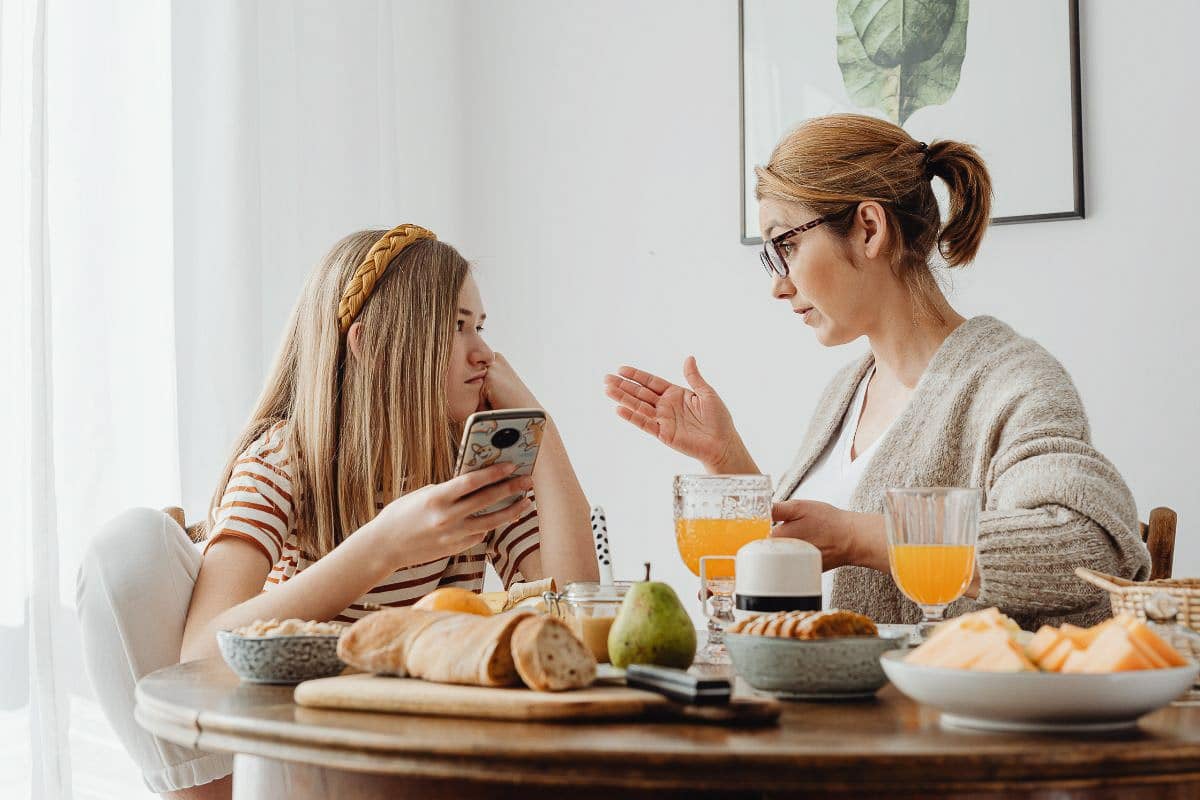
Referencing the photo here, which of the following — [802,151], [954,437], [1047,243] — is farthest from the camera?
[1047,243]

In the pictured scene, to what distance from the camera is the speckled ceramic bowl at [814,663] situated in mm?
919

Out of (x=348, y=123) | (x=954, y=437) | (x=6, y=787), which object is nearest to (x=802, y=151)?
(x=954, y=437)

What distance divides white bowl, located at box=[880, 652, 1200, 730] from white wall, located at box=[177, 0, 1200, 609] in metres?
1.97

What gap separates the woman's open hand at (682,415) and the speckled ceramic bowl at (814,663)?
47.7 inches

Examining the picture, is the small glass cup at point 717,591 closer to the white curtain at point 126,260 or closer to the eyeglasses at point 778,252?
the eyeglasses at point 778,252

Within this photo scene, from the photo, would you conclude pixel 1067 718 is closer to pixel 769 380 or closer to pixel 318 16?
pixel 769 380

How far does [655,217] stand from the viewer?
3297mm

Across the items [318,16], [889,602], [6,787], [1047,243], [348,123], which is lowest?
[6,787]

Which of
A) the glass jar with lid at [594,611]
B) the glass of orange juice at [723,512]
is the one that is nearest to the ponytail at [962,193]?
the glass of orange juice at [723,512]

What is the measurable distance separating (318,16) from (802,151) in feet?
5.12

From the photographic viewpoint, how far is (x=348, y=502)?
182 cm

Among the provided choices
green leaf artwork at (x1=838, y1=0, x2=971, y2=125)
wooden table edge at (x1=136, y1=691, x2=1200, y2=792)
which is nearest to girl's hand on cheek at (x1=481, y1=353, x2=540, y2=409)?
wooden table edge at (x1=136, y1=691, x2=1200, y2=792)

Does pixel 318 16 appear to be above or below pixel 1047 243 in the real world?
above

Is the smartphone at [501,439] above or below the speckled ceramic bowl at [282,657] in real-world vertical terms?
above
